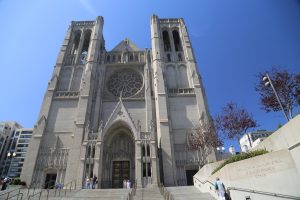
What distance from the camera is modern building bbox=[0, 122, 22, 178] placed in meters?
66.0

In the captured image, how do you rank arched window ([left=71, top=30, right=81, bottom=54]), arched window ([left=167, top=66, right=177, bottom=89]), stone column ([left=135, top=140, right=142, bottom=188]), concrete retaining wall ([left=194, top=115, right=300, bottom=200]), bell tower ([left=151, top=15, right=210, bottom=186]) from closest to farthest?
concrete retaining wall ([left=194, top=115, right=300, bottom=200]), stone column ([left=135, top=140, right=142, bottom=188]), bell tower ([left=151, top=15, right=210, bottom=186]), arched window ([left=167, top=66, right=177, bottom=89]), arched window ([left=71, top=30, right=81, bottom=54])

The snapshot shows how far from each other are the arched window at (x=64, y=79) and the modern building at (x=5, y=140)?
55.9 meters

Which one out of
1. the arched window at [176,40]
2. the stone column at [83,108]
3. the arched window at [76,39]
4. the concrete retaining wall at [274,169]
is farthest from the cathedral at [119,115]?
the concrete retaining wall at [274,169]

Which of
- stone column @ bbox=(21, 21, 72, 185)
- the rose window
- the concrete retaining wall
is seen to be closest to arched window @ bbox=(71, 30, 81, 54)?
stone column @ bbox=(21, 21, 72, 185)

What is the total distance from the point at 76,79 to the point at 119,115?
34.4 ft

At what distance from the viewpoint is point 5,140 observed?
71.1 meters

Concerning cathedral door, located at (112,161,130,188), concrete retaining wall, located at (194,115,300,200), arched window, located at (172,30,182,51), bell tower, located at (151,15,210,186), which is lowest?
concrete retaining wall, located at (194,115,300,200)

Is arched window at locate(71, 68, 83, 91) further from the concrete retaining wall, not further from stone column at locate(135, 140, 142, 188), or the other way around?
the concrete retaining wall

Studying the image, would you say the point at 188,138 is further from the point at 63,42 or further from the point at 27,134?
the point at 27,134

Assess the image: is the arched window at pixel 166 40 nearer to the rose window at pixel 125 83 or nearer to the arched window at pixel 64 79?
the rose window at pixel 125 83

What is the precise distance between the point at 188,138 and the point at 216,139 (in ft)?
15.2

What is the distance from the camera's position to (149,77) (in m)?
29.4

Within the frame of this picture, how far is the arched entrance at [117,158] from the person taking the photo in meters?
22.4

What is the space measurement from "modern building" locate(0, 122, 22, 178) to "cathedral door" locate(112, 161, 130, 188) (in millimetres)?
62309
